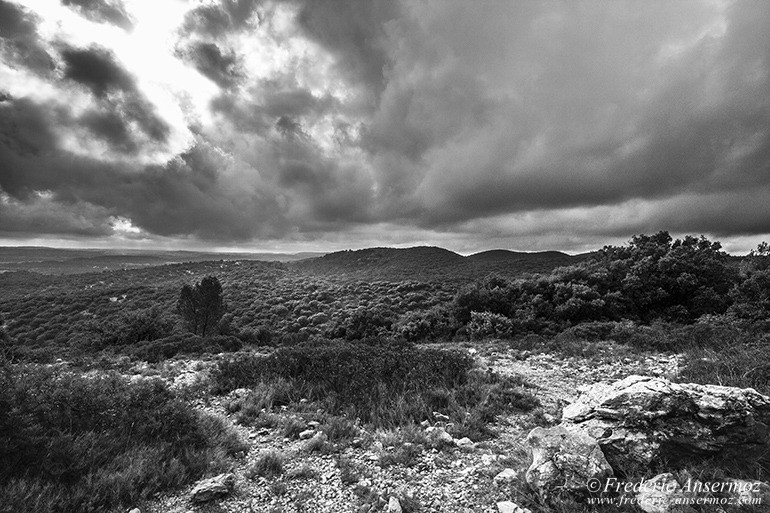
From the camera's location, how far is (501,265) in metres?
65.3

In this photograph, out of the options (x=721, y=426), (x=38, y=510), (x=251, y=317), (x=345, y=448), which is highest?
(x=721, y=426)

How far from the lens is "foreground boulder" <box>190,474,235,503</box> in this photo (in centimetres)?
391

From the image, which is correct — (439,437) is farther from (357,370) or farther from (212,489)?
(357,370)

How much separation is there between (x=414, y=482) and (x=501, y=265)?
2585 inches

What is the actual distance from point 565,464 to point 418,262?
80.1 m

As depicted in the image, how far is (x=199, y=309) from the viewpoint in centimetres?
2864

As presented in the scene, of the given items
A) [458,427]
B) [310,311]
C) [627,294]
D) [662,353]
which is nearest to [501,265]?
[310,311]

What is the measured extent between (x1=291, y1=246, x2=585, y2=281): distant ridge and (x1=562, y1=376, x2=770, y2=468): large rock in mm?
56571

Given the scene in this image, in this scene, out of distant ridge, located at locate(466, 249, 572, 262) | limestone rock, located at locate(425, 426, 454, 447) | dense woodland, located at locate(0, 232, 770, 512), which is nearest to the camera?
dense woodland, located at locate(0, 232, 770, 512)

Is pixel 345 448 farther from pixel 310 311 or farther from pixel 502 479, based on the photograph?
pixel 310 311

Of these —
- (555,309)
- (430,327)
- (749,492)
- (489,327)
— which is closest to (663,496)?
(749,492)

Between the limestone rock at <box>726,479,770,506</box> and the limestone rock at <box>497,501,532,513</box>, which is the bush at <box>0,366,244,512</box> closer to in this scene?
the limestone rock at <box>497,501,532,513</box>

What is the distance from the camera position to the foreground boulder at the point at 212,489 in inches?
154

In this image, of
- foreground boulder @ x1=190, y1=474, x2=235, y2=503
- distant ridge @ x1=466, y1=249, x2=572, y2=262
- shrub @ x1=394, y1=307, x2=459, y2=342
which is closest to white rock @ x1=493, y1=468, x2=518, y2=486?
foreground boulder @ x1=190, y1=474, x2=235, y2=503
